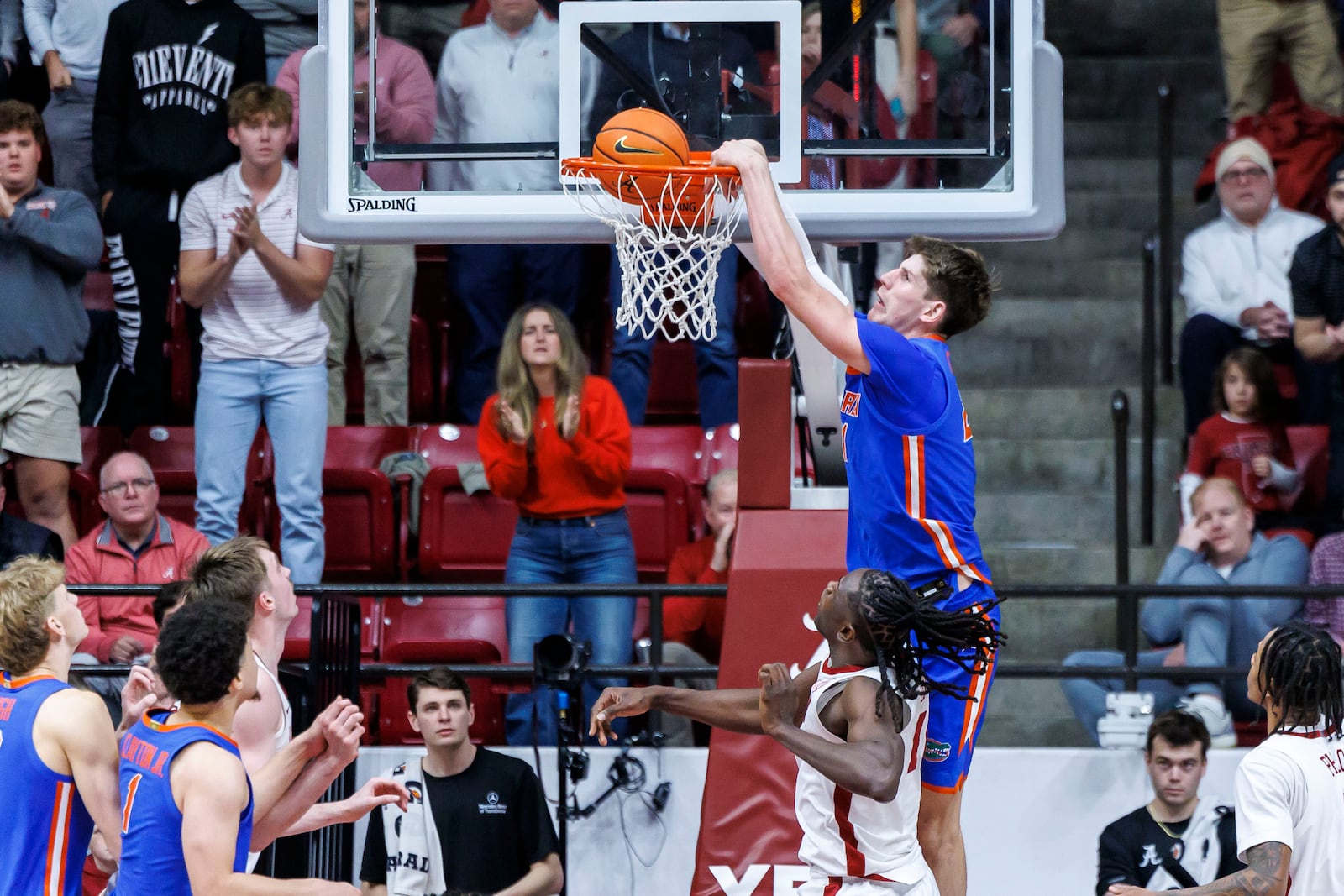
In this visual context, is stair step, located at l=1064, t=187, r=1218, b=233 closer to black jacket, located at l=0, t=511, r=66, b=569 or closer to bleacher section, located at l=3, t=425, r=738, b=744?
bleacher section, located at l=3, t=425, r=738, b=744

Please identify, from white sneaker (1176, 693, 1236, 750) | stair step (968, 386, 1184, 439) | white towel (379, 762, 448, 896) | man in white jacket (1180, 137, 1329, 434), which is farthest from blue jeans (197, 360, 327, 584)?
man in white jacket (1180, 137, 1329, 434)

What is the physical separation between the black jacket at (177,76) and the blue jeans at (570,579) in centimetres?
249

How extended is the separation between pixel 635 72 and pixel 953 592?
6.16ft

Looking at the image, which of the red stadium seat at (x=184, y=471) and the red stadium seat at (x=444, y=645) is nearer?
the red stadium seat at (x=444, y=645)

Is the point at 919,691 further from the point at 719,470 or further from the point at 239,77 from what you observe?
the point at 239,77

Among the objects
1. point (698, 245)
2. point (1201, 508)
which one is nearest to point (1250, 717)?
point (1201, 508)

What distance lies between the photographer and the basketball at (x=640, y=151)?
5031 mm

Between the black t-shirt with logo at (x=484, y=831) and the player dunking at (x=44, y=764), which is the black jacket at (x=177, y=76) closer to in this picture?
the black t-shirt with logo at (x=484, y=831)

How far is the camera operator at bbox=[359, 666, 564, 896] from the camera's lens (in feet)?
20.6

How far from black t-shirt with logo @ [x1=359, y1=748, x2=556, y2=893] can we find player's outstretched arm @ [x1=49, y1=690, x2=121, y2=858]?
6.30 feet

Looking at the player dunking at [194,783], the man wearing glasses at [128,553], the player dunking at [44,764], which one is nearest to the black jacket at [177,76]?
the man wearing glasses at [128,553]

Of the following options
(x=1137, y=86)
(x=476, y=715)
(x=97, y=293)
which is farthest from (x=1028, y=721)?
(x=97, y=293)

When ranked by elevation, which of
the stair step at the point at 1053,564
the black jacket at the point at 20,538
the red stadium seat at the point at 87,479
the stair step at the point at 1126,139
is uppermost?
the stair step at the point at 1126,139

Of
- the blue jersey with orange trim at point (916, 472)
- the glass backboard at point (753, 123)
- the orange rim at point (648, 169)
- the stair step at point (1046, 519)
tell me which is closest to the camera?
the blue jersey with orange trim at point (916, 472)
